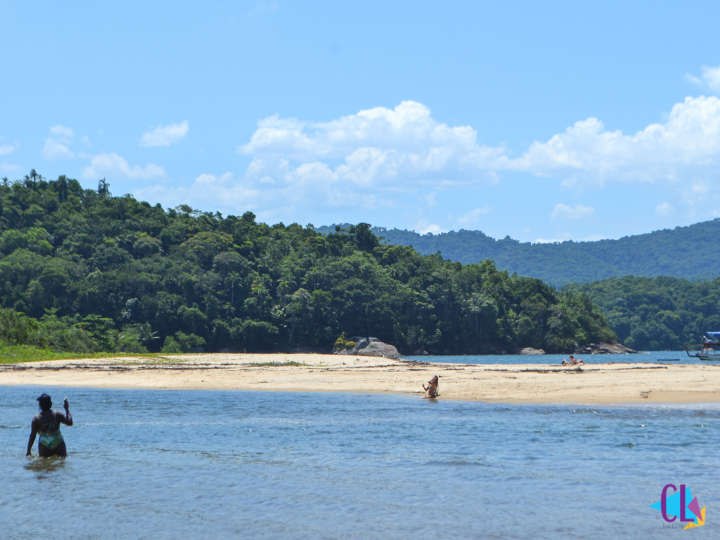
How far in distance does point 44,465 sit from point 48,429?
83cm

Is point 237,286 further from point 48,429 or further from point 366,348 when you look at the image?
point 48,429

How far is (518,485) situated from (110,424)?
47.5 feet

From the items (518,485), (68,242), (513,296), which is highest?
(68,242)

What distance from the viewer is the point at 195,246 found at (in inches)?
4299

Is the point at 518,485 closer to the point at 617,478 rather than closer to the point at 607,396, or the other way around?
the point at 617,478

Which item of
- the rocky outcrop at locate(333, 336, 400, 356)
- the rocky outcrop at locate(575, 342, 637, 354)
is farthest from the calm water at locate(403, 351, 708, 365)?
the rocky outcrop at locate(575, 342, 637, 354)

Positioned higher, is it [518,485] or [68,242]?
[68,242]

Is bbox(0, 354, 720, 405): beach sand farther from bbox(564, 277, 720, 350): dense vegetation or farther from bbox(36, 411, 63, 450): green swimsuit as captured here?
bbox(564, 277, 720, 350): dense vegetation

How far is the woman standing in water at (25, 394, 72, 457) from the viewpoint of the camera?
15430mm

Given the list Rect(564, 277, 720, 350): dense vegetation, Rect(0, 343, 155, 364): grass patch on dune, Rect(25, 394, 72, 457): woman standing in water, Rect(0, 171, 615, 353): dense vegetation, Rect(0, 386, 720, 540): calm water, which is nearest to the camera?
Rect(0, 386, 720, 540): calm water

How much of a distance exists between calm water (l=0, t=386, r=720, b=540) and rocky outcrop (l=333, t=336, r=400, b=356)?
72.6m

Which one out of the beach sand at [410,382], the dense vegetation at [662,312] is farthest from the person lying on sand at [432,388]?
the dense vegetation at [662,312]

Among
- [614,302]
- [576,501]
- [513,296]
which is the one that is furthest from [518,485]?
[614,302]

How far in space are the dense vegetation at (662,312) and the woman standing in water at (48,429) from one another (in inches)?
6171
